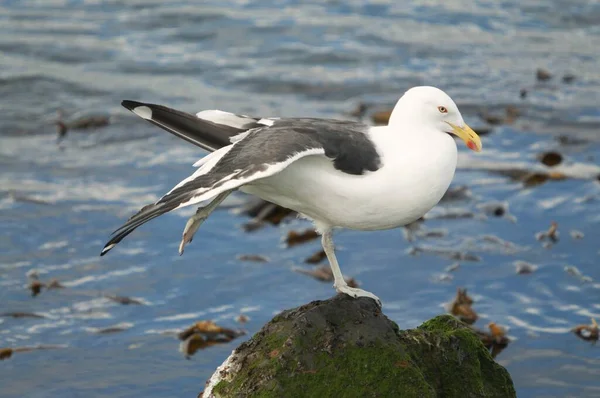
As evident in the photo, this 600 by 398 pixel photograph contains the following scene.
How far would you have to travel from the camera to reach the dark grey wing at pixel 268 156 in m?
6.05

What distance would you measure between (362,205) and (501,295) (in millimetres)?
3906

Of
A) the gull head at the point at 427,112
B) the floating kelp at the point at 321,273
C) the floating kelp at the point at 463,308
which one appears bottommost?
the floating kelp at the point at 321,273

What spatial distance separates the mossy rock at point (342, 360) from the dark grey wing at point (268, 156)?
2.81ft

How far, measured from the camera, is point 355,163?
21.5ft

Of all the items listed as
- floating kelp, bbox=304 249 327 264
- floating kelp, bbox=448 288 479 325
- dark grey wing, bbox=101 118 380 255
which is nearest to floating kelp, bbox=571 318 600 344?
floating kelp, bbox=448 288 479 325

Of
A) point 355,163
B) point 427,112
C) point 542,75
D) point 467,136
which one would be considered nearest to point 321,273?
point 467,136

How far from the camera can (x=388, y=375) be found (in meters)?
6.12

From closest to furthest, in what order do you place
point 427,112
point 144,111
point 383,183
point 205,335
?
point 383,183, point 427,112, point 144,111, point 205,335

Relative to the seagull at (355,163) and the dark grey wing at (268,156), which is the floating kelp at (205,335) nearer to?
the seagull at (355,163)

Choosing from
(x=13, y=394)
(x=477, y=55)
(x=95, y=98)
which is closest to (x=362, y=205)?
(x=13, y=394)

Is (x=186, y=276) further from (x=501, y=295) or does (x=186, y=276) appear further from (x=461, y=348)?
(x=461, y=348)

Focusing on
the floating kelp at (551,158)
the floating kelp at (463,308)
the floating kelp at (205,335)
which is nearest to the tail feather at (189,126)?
the floating kelp at (205,335)

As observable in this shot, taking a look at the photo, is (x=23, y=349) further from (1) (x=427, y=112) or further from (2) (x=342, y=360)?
(1) (x=427, y=112)

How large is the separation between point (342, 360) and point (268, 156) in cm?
122
